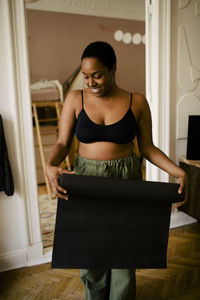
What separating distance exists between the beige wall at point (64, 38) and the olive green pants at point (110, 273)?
12.5 ft

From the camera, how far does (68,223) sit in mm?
1286

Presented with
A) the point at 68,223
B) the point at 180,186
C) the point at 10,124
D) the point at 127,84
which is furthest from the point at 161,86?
the point at 127,84

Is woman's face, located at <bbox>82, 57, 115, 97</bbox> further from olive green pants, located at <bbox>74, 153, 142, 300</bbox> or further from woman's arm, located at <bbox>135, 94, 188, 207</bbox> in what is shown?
olive green pants, located at <bbox>74, 153, 142, 300</bbox>

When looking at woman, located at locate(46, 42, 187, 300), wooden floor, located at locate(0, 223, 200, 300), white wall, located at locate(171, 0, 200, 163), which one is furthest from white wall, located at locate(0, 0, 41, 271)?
white wall, located at locate(171, 0, 200, 163)

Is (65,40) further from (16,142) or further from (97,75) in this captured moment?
(97,75)

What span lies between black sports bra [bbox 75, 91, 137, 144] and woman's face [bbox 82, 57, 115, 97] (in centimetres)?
15

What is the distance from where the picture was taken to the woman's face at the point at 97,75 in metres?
1.22

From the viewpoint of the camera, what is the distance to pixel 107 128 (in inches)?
52.4

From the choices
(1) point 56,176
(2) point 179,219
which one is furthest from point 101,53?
(2) point 179,219

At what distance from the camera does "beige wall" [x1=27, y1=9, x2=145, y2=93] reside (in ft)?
15.5

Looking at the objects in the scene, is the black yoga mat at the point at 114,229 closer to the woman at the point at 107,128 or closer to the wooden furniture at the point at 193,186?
the woman at the point at 107,128

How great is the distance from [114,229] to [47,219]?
2185mm

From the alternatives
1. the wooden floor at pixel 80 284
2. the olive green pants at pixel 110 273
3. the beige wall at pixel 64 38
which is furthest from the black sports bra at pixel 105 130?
the beige wall at pixel 64 38

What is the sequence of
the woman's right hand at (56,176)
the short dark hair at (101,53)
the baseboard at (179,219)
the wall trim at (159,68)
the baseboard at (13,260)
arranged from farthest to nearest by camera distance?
the baseboard at (179,219) < the wall trim at (159,68) < the baseboard at (13,260) < the short dark hair at (101,53) < the woman's right hand at (56,176)
